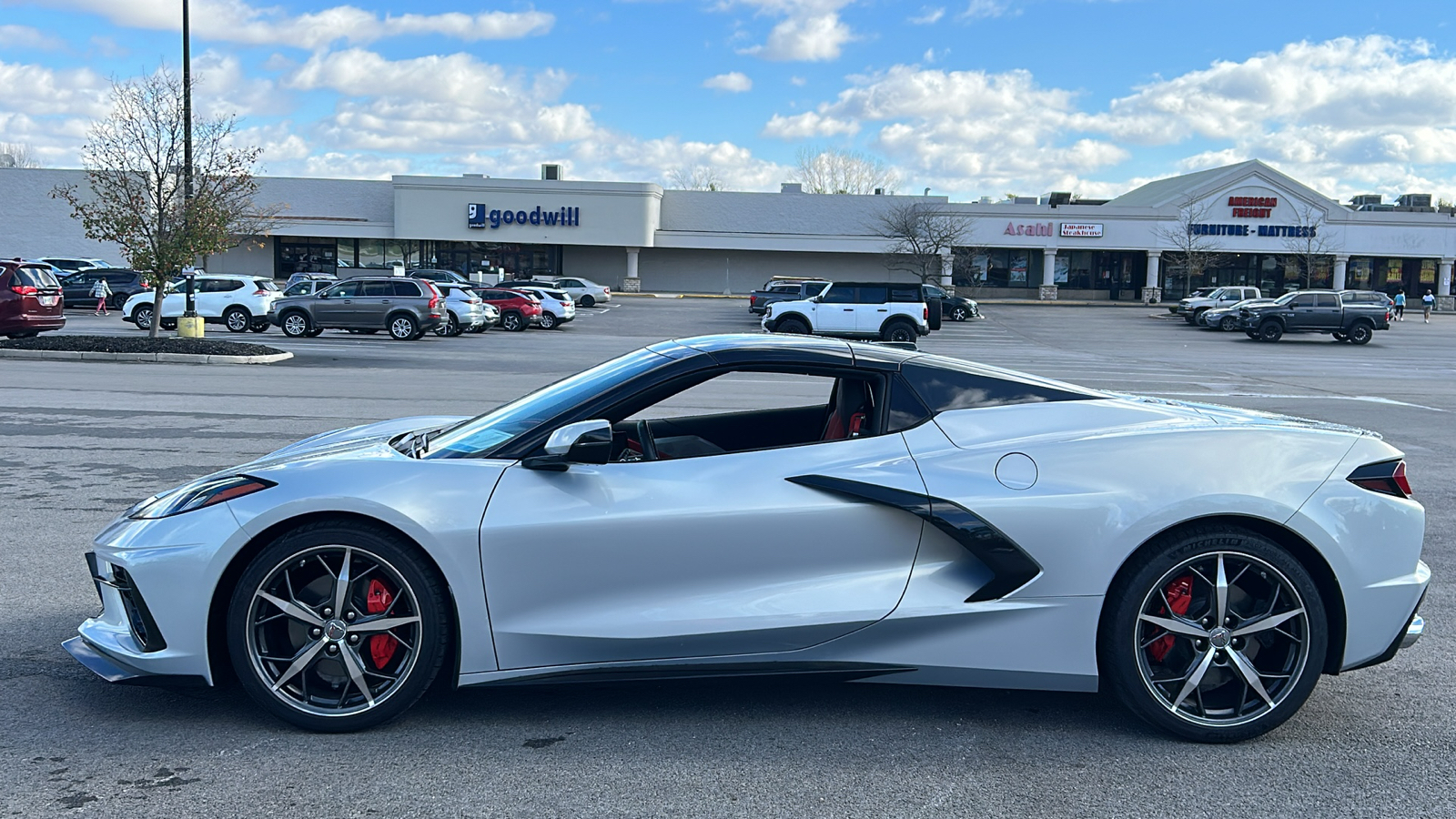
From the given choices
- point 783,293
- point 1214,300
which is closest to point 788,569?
point 783,293

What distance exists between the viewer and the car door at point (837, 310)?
32438 mm

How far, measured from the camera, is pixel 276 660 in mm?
3873

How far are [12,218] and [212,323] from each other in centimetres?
3813

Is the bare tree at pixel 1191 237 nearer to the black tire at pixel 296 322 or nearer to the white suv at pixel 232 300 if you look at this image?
the black tire at pixel 296 322

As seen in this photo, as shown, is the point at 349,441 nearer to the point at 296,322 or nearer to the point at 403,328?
the point at 403,328

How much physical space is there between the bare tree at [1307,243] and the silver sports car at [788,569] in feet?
220

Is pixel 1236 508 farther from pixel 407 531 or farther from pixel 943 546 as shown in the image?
pixel 407 531

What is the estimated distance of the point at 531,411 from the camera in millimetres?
4297

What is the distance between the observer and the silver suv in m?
29.8

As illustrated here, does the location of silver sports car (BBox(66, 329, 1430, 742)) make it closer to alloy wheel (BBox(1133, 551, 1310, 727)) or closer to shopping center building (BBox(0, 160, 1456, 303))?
alloy wheel (BBox(1133, 551, 1310, 727))

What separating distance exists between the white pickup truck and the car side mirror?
161ft

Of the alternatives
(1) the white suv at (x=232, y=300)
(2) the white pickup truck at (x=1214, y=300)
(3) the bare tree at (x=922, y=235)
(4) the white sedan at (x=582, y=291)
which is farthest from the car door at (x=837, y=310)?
(3) the bare tree at (x=922, y=235)

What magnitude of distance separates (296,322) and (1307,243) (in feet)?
186

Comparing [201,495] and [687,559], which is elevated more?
[201,495]
